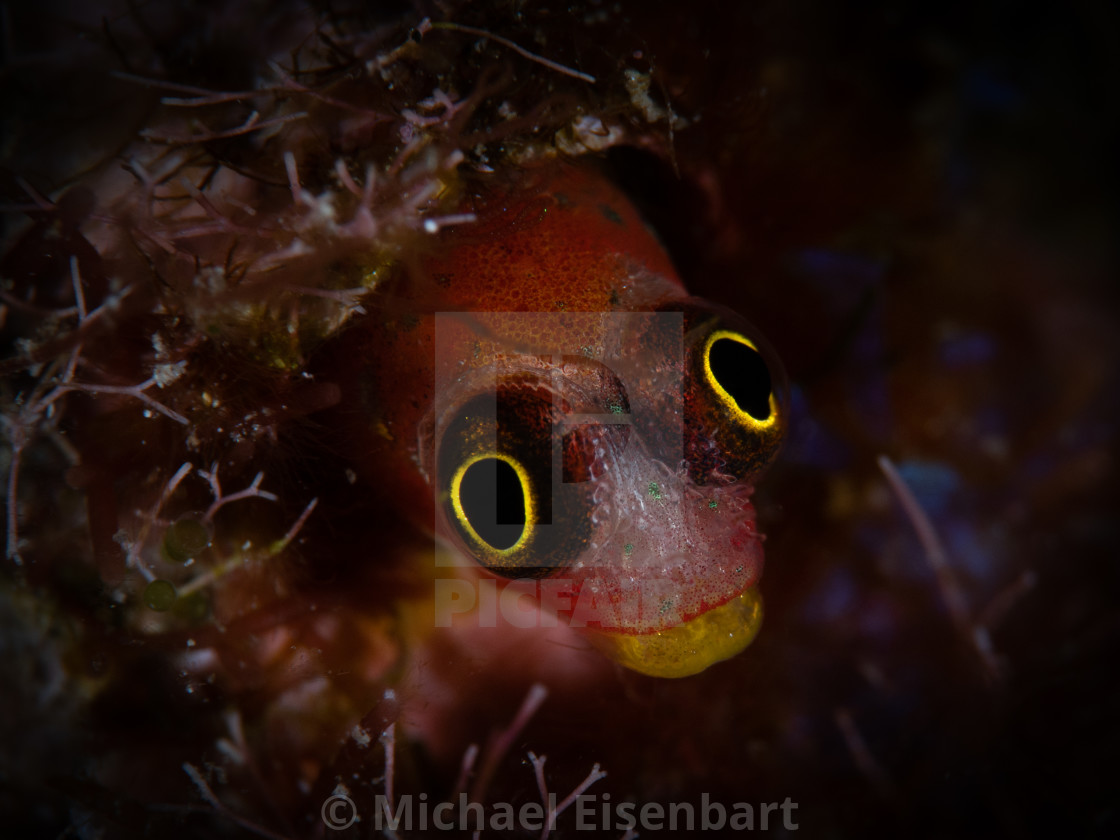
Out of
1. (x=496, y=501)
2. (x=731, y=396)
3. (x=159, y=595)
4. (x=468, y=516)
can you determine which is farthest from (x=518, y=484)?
(x=159, y=595)

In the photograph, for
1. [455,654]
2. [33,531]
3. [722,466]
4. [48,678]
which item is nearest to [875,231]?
[722,466]

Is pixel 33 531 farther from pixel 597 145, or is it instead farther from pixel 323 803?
pixel 597 145

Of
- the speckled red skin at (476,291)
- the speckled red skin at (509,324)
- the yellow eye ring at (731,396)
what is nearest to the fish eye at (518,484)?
the speckled red skin at (509,324)

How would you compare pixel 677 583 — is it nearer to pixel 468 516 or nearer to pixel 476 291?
pixel 468 516

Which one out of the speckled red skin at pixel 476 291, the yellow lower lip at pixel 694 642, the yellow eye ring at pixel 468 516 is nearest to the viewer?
the yellow eye ring at pixel 468 516

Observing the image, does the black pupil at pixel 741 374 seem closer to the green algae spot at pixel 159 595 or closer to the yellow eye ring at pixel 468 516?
the yellow eye ring at pixel 468 516

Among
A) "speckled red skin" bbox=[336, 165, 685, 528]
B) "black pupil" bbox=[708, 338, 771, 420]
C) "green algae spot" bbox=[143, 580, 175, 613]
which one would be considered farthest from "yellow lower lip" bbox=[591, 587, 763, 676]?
"green algae spot" bbox=[143, 580, 175, 613]
